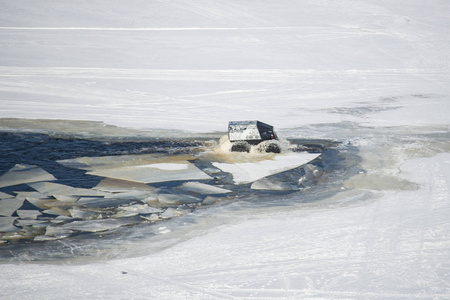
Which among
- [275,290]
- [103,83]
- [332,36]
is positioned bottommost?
[275,290]

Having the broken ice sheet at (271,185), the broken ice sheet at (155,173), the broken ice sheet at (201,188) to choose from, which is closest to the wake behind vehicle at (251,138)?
the broken ice sheet at (155,173)

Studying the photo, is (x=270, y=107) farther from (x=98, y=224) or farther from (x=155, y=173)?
(x=98, y=224)

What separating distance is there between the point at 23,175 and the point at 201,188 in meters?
2.06

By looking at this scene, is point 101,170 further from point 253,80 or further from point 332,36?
point 332,36

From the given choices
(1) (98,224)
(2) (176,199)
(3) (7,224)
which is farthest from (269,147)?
(3) (7,224)

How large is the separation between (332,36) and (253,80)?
3963 mm

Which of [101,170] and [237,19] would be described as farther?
[237,19]

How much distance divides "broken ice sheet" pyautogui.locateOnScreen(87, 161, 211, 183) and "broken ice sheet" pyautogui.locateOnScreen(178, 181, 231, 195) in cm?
25

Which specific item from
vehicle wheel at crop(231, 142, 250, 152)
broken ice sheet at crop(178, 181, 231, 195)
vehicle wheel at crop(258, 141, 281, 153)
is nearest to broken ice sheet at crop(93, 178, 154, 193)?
broken ice sheet at crop(178, 181, 231, 195)

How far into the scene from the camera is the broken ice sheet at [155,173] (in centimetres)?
639

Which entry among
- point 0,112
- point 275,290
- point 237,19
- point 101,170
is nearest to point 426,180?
point 275,290

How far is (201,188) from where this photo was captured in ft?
20.0

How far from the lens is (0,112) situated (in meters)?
10.1

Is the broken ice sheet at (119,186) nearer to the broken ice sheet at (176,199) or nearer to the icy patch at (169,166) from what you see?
the broken ice sheet at (176,199)
